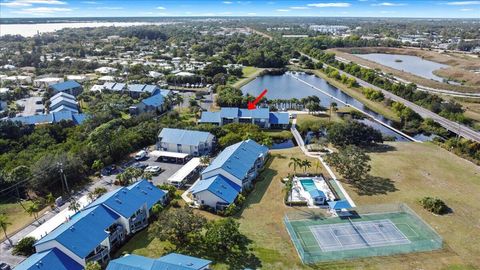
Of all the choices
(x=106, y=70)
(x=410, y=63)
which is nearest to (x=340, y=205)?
(x=106, y=70)

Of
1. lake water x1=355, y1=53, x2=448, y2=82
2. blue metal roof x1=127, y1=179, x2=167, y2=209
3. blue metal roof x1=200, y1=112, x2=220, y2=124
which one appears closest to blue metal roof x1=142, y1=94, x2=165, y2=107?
blue metal roof x1=200, y1=112, x2=220, y2=124

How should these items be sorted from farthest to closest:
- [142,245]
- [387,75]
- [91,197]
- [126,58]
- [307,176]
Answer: [126,58] < [387,75] < [307,176] < [91,197] < [142,245]

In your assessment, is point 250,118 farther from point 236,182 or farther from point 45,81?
point 45,81

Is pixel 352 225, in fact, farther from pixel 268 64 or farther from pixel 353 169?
pixel 268 64

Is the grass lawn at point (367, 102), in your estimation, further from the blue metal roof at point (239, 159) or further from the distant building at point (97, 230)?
the distant building at point (97, 230)

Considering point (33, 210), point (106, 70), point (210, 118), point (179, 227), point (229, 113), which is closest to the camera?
point (179, 227)

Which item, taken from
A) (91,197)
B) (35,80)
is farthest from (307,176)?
(35,80)

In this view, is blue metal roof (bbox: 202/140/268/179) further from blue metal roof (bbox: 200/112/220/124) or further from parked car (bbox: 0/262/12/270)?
parked car (bbox: 0/262/12/270)
